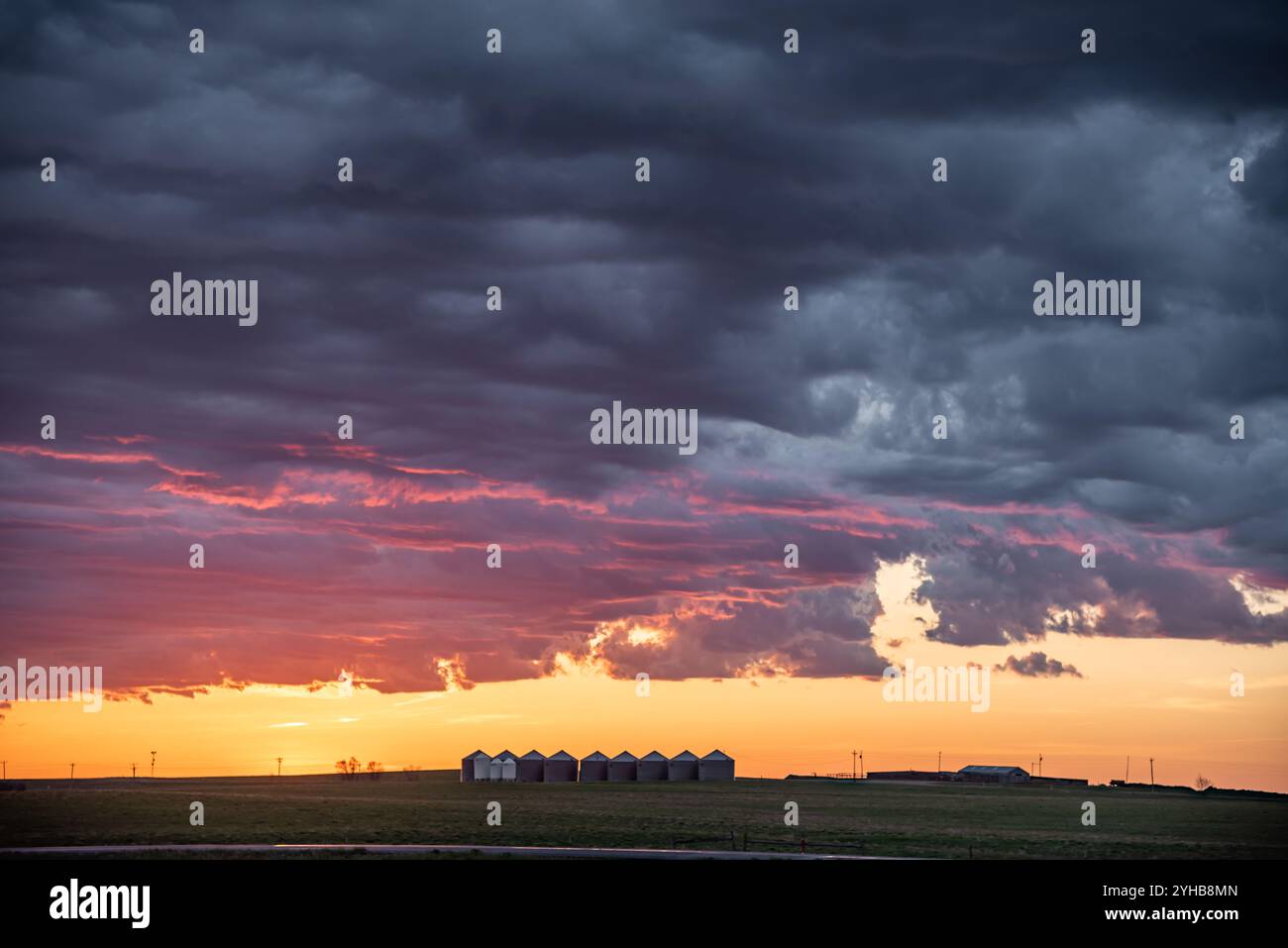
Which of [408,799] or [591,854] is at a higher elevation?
[591,854]

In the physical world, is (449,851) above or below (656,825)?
above

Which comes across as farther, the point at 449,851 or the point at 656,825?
the point at 656,825

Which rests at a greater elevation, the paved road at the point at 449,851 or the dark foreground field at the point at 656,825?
the paved road at the point at 449,851

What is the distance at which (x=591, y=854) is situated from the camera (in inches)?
3179

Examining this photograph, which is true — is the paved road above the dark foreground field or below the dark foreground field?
above

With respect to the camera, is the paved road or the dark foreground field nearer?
the paved road

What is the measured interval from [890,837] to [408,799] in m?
91.0

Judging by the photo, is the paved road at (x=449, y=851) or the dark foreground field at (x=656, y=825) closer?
the paved road at (x=449, y=851)
